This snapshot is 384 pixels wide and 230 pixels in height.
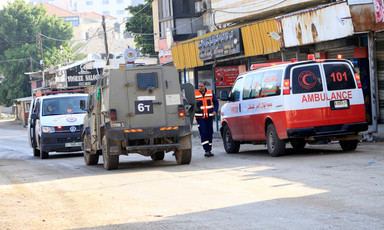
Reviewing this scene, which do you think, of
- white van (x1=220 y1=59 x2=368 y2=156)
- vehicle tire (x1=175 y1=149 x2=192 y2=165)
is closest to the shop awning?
white van (x1=220 y1=59 x2=368 y2=156)

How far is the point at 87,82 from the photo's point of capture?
212ft

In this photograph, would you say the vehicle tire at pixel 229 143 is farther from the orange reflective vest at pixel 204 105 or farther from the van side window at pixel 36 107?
the van side window at pixel 36 107

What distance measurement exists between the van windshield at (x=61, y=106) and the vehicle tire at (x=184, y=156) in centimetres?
Answer: 737

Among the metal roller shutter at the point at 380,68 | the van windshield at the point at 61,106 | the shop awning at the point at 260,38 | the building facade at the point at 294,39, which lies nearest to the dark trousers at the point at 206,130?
the building facade at the point at 294,39

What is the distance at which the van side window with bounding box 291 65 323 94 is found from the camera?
561 inches

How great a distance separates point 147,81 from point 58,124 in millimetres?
7152

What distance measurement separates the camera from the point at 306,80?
47.0ft

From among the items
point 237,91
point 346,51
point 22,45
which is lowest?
point 237,91

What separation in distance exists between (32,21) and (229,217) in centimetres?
8161

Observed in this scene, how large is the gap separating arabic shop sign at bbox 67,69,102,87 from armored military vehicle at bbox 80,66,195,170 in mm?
49493

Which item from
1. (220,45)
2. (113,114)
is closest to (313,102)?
(113,114)

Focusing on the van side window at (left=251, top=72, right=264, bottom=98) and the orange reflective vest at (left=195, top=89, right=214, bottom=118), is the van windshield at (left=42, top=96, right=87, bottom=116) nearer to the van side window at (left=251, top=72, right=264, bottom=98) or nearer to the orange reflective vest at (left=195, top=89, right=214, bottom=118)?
the orange reflective vest at (left=195, top=89, right=214, bottom=118)

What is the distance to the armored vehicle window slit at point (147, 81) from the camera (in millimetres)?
14469

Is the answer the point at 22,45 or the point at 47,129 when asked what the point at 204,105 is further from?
the point at 22,45
